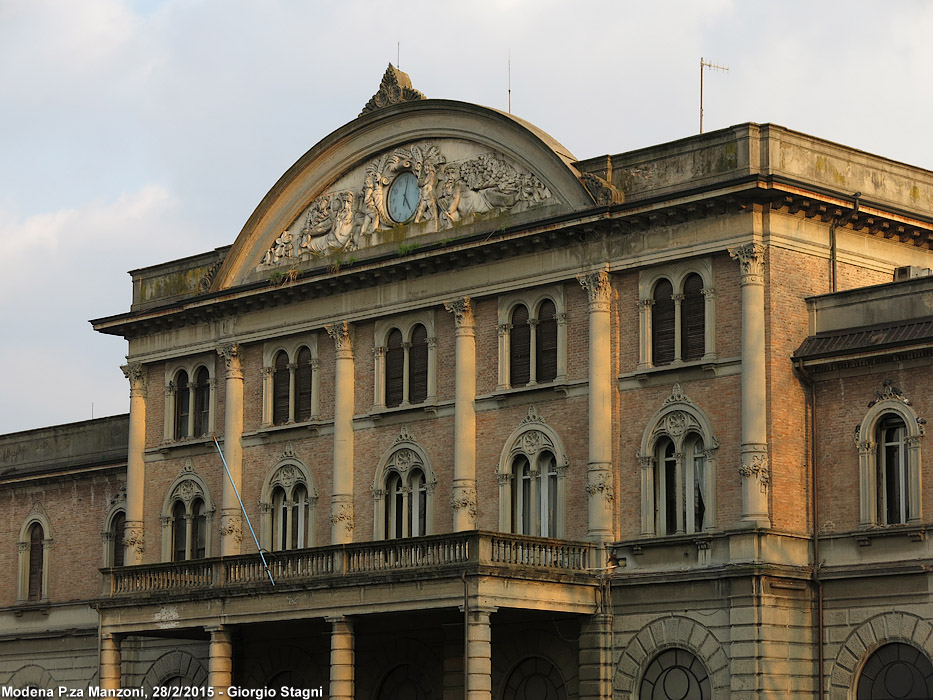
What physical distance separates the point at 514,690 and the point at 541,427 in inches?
232

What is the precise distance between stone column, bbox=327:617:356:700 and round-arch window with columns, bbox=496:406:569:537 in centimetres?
432

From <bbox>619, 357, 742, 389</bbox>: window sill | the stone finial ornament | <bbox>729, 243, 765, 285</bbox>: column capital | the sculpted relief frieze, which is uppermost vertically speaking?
the stone finial ornament

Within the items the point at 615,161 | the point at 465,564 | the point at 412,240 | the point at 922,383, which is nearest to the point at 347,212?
the point at 412,240

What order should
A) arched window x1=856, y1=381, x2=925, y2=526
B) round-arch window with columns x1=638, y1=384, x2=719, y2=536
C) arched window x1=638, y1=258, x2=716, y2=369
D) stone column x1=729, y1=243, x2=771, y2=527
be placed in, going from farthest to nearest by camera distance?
arched window x1=638, y1=258, x2=716, y2=369 < round-arch window with columns x1=638, y1=384, x2=719, y2=536 < stone column x1=729, y1=243, x2=771, y2=527 < arched window x1=856, y1=381, x2=925, y2=526

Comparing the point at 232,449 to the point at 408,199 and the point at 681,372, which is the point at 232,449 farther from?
the point at 681,372

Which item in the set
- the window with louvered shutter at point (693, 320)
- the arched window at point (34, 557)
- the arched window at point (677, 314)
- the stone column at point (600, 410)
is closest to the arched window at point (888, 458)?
the arched window at point (677, 314)

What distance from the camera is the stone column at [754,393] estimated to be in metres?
39.7

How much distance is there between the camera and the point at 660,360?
42281mm

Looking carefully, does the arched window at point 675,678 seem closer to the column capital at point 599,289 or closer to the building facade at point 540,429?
the building facade at point 540,429

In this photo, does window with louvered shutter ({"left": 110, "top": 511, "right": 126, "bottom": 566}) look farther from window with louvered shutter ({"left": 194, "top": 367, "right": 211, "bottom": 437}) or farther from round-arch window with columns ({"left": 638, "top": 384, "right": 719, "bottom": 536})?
round-arch window with columns ({"left": 638, "top": 384, "right": 719, "bottom": 536})

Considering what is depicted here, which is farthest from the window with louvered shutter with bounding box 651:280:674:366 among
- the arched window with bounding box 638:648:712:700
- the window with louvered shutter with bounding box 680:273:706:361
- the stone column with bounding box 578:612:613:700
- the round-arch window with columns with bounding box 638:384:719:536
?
the arched window with bounding box 638:648:712:700

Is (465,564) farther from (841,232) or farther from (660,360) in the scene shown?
(841,232)

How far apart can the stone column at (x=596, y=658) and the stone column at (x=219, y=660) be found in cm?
878

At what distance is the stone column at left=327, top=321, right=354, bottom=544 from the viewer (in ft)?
156
